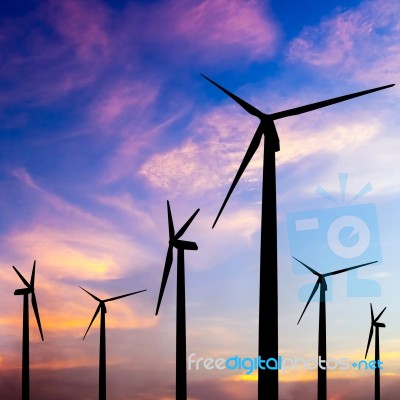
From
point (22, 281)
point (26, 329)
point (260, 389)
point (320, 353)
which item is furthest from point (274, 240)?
point (22, 281)

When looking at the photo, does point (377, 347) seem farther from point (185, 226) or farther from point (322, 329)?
point (185, 226)

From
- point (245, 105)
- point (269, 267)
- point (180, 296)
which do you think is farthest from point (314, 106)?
point (180, 296)

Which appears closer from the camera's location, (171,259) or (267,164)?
(267,164)

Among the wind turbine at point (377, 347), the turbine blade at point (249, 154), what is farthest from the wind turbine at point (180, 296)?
the wind turbine at point (377, 347)

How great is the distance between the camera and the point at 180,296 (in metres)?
48.6

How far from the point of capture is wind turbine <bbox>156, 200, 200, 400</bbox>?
4641cm

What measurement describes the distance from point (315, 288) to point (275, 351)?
119 ft

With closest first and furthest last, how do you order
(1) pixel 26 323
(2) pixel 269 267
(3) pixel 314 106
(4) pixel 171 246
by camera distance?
(2) pixel 269 267
(3) pixel 314 106
(4) pixel 171 246
(1) pixel 26 323

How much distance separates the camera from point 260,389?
1200 inches

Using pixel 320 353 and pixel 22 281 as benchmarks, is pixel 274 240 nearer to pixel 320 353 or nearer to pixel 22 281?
pixel 320 353

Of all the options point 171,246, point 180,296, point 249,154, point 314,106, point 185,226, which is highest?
point 314,106

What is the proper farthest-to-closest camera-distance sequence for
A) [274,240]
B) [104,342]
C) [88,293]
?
1. [88,293]
2. [104,342]
3. [274,240]

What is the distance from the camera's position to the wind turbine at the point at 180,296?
1827 inches

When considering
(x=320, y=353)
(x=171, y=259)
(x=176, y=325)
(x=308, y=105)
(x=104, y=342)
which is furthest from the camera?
(x=104, y=342)
